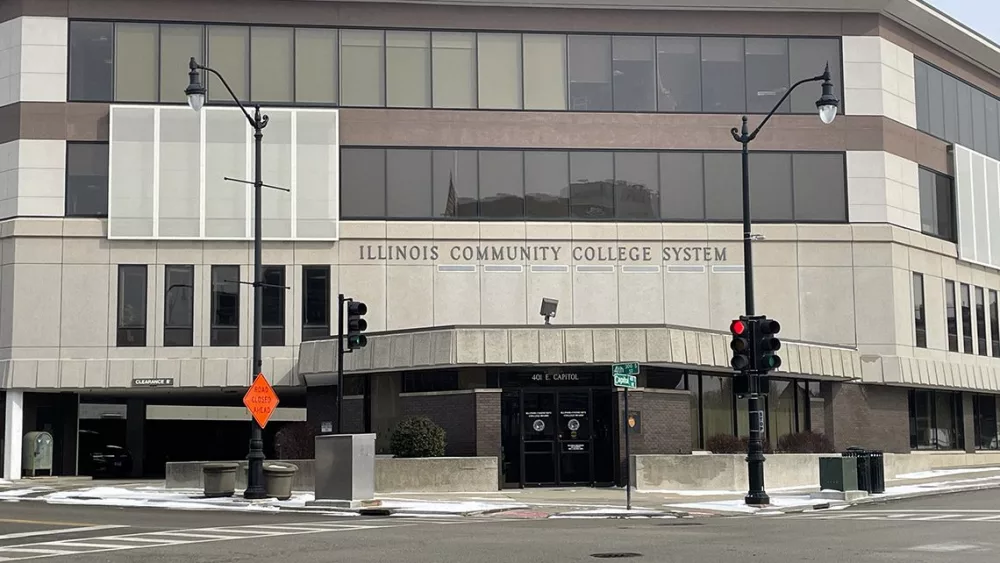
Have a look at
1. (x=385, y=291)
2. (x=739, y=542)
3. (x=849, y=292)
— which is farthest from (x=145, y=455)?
(x=739, y=542)

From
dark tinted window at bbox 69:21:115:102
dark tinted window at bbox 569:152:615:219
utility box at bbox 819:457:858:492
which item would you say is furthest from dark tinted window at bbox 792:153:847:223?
dark tinted window at bbox 69:21:115:102

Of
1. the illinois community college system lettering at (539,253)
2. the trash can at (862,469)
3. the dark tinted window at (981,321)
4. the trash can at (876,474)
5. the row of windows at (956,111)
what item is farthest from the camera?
the dark tinted window at (981,321)

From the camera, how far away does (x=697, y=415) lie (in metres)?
37.2

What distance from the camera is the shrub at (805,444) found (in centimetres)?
3884

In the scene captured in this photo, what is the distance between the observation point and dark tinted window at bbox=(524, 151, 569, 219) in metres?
44.3

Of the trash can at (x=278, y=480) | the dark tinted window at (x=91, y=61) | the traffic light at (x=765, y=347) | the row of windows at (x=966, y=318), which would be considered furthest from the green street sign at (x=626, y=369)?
the dark tinted window at (x=91, y=61)

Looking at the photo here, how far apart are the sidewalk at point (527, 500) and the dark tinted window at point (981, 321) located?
14.0 meters

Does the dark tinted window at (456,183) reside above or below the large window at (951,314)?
above

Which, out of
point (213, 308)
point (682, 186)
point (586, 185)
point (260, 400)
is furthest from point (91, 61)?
point (682, 186)

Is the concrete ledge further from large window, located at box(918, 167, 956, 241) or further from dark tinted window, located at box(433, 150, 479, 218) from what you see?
large window, located at box(918, 167, 956, 241)

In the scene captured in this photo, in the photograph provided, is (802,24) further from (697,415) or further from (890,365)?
(697,415)

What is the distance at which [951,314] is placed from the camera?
49344 mm

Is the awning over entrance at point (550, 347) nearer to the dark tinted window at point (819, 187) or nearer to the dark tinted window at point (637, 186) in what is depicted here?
the dark tinted window at point (637, 186)

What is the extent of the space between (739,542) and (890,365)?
27.9 metres
